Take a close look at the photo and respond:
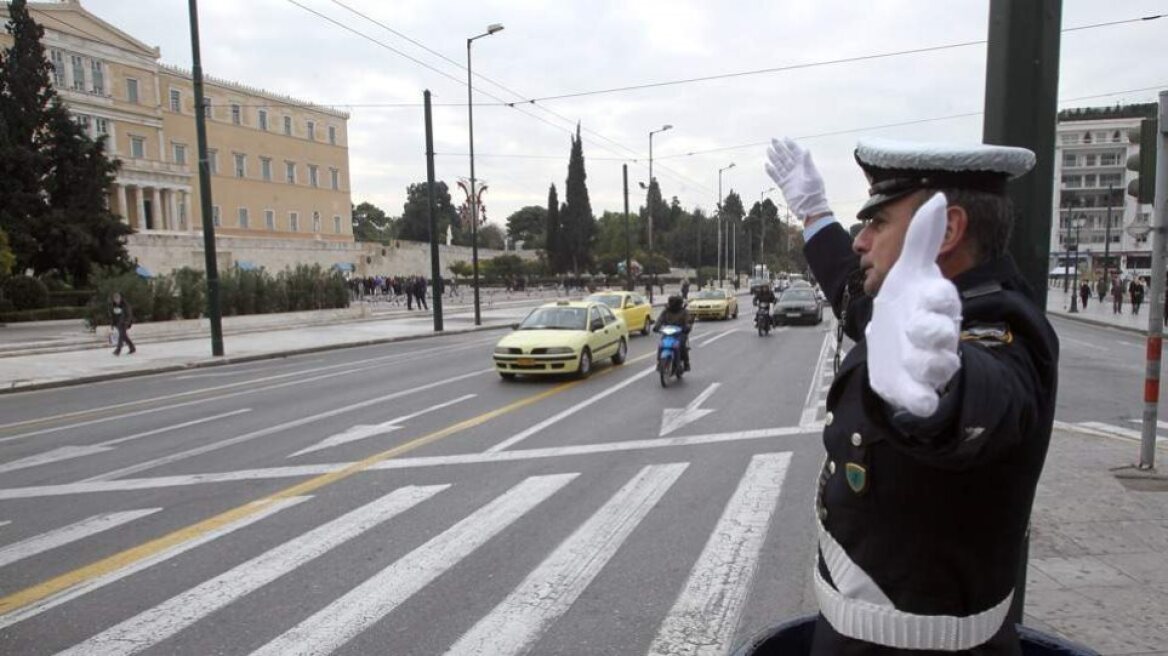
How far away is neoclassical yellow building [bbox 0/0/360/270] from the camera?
62.3 meters

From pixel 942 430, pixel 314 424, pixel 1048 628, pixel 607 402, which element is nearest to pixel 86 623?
pixel 942 430

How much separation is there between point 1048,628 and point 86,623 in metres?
5.10

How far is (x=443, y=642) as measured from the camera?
3.92 meters

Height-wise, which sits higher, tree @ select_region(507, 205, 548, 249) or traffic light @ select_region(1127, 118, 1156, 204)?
tree @ select_region(507, 205, 548, 249)

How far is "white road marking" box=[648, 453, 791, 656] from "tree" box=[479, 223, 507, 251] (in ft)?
430

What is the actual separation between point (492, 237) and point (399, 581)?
464ft

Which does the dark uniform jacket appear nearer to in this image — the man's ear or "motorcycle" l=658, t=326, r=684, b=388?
the man's ear

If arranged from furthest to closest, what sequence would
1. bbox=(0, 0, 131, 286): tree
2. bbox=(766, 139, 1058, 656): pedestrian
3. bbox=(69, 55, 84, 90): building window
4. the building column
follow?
1. the building column
2. bbox=(69, 55, 84, 90): building window
3. bbox=(0, 0, 131, 286): tree
4. bbox=(766, 139, 1058, 656): pedestrian

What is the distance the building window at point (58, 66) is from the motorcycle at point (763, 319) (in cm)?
6435

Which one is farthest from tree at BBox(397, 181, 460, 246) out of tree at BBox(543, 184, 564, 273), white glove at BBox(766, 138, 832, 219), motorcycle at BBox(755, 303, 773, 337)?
white glove at BBox(766, 138, 832, 219)

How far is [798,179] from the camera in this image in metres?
2.70

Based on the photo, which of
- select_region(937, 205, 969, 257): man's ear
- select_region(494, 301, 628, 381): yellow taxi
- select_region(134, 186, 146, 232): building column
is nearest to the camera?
select_region(937, 205, 969, 257): man's ear

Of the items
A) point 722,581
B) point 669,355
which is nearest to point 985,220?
point 722,581

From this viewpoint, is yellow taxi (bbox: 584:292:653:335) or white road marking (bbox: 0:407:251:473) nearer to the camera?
white road marking (bbox: 0:407:251:473)
